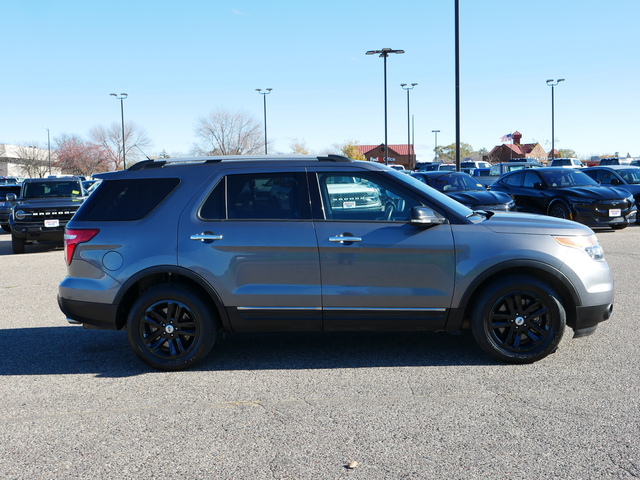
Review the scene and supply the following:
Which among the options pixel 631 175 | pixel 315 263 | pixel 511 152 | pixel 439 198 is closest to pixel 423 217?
pixel 439 198

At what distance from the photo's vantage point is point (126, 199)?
556 centimetres

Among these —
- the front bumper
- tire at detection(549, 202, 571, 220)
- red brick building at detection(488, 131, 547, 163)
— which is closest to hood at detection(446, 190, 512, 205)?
tire at detection(549, 202, 571, 220)

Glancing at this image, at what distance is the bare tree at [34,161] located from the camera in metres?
78.4

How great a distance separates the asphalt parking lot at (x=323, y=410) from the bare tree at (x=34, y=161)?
76921mm

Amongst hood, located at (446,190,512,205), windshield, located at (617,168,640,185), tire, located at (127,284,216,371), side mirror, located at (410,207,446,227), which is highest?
windshield, located at (617,168,640,185)

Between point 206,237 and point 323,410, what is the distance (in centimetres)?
174

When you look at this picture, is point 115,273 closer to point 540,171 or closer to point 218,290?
point 218,290

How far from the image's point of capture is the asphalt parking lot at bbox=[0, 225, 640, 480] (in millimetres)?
3607

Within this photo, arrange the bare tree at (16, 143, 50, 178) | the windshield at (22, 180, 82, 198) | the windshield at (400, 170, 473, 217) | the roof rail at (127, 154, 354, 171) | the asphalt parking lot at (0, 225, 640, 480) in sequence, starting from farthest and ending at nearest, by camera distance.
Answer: the bare tree at (16, 143, 50, 178) → the windshield at (22, 180, 82, 198) → the roof rail at (127, 154, 354, 171) → the windshield at (400, 170, 473, 217) → the asphalt parking lot at (0, 225, 640, 480)

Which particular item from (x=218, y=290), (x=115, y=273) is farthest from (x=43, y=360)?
(x=218, y=290)

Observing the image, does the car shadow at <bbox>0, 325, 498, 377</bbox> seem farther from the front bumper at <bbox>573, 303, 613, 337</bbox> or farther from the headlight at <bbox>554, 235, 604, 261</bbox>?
the headlight at <bbox>554, 235, 604, 261</bbox>

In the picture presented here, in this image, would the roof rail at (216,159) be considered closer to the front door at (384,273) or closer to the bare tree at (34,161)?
the front door at (384,273)

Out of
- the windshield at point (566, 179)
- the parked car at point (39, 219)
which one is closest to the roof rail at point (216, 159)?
the parked car at point (39, 219)

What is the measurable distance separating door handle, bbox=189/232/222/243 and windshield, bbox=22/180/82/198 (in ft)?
40.5
